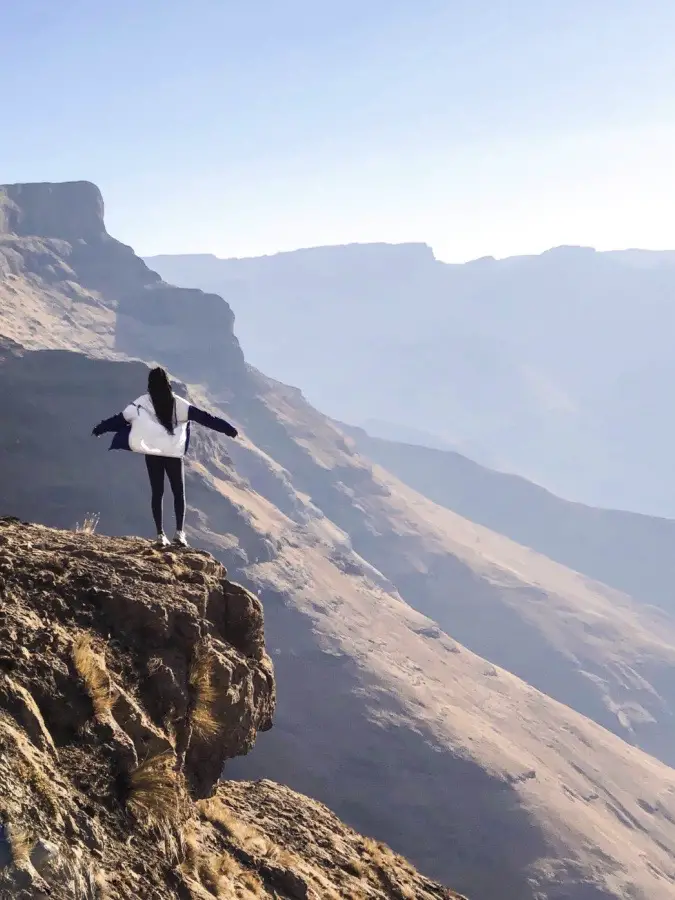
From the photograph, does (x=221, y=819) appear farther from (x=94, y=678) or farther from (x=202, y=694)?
(x=94, y=678)

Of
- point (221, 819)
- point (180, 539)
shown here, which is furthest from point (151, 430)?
point (221, 819)

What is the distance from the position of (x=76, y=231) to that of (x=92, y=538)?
141 meters

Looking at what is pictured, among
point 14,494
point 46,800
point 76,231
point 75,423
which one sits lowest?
point 14,494

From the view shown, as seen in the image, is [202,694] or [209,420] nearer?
[202,694]

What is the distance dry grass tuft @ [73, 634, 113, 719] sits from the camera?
5020 millimetres

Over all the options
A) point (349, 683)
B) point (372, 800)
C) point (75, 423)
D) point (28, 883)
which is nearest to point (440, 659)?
point (349, 683)

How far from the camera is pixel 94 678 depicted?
5.10 meters

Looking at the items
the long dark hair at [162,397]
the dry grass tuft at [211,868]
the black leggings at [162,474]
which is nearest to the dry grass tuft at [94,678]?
the dry grass tuft at [211,868]

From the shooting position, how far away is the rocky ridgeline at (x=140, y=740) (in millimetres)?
3863

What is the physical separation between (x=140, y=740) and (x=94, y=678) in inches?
25.0

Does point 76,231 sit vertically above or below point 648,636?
above

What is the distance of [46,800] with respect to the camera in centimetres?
379

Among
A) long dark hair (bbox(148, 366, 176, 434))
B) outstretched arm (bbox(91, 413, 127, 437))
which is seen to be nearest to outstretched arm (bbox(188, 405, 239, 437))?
long dark hair (bbox(148, 366, 176, 434))

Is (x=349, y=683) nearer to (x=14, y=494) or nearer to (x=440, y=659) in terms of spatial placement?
(x=440, y=659)
